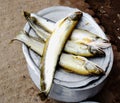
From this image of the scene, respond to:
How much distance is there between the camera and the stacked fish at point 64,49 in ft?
8.38

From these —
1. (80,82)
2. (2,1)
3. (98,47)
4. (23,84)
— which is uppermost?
(98,47)

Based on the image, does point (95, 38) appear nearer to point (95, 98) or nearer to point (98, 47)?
point (98, 47)

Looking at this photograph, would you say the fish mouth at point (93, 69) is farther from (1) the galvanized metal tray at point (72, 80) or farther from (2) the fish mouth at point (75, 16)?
(2) the fish mouth at point (75, 16)

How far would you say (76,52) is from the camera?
2.64m

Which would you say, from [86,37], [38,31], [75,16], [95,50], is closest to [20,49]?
[38,31]

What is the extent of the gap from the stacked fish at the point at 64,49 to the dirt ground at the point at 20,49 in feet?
1.99

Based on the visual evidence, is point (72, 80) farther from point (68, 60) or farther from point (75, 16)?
point (75, 16)

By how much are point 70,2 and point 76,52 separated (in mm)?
1446

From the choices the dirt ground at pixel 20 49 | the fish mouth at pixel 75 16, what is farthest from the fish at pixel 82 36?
the dirt ground at pixel 20 49

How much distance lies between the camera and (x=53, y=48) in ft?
8.77

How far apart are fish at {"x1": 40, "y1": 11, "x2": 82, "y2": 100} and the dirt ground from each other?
1.97 feet

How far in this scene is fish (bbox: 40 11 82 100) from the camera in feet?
8.40

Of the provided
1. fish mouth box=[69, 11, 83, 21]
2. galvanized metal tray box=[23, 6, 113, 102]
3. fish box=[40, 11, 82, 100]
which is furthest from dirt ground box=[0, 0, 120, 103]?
fish mouth box=[69, 11, 83, 21]

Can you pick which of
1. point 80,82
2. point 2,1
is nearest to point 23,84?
point 80,82
